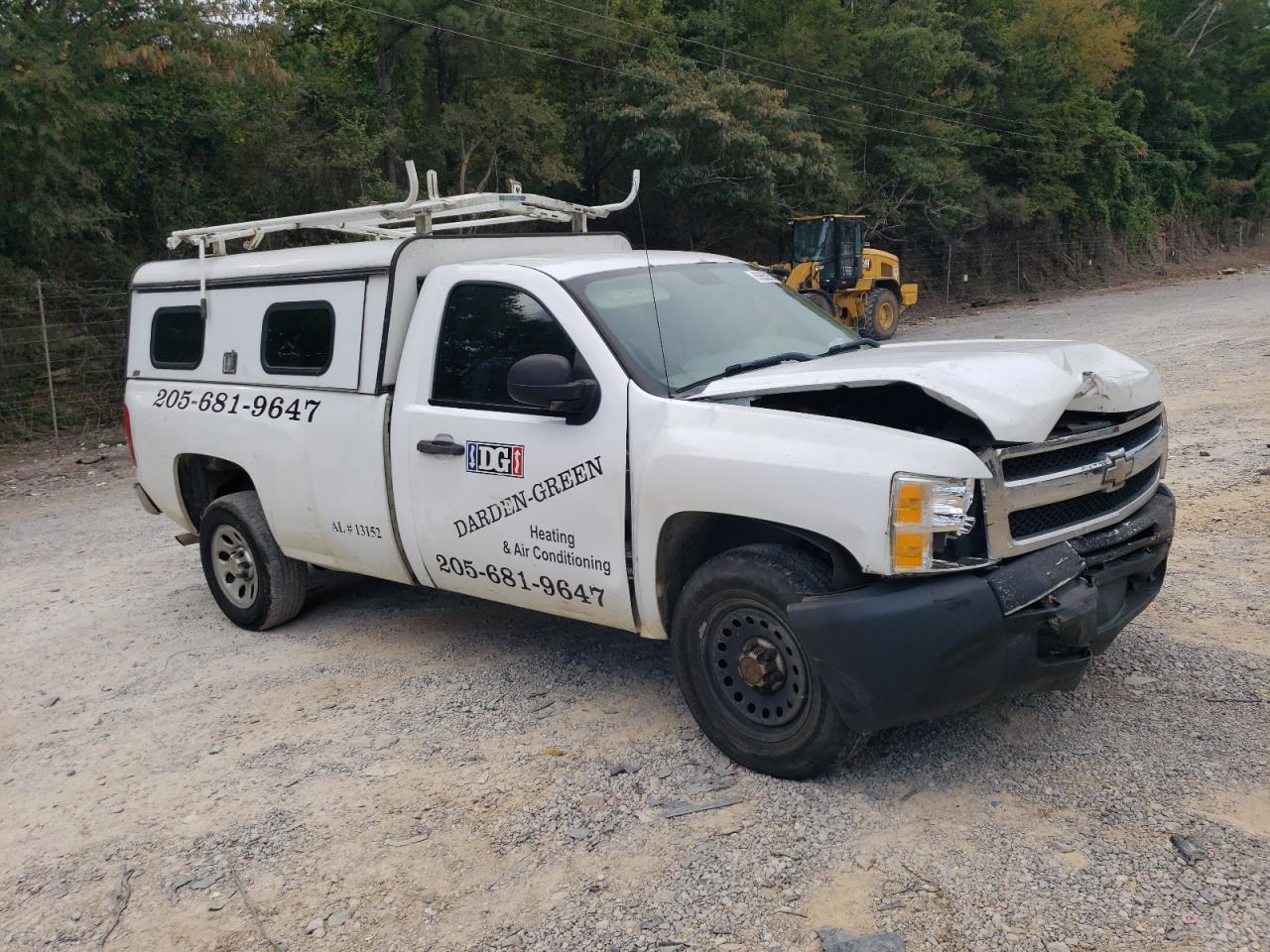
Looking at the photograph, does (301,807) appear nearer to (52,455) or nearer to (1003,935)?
(1003,935)

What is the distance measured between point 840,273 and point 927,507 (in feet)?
62.3

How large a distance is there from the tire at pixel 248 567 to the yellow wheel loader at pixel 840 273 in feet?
53.2

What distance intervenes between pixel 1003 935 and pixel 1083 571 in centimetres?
136

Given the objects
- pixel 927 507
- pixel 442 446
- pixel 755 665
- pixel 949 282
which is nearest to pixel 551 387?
pixel 442 446

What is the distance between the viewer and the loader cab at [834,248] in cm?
2159

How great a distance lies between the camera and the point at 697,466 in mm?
3908

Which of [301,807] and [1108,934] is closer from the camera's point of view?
[1108,934]

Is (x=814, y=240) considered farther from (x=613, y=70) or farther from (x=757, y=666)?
(x=757, y=666)

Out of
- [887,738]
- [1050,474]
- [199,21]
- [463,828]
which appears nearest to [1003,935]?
[887,738]

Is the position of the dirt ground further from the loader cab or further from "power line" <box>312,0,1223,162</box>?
"power line" <box>312,0,1223,162</box>

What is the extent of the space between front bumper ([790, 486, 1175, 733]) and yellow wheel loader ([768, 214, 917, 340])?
58.8 ft

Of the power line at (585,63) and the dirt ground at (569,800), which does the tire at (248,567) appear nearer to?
the dirt ground at (569,800)

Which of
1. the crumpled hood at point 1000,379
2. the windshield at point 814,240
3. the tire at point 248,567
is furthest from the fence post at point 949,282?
the crumpled hood at point 1000,379

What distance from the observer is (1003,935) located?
2.99 m
